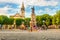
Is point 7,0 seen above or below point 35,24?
above

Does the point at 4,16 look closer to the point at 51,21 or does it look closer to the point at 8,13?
the point at 8,13

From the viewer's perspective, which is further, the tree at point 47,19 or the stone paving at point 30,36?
the tree at point 47,19

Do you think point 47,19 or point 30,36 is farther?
point 47,19

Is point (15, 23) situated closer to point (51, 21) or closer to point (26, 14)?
A: point (26, 14)

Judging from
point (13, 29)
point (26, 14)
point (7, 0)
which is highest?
point (7, 0)

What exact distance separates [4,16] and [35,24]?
2.55 meters

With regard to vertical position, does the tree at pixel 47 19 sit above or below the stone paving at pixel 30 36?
above

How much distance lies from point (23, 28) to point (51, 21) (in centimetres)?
252

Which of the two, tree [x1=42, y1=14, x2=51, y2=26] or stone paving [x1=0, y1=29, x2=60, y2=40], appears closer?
stone paving [x1=0, y1=29, x2=60, y2=40]

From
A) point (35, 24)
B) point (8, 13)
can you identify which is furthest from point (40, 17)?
point (8, 13)

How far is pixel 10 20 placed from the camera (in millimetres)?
20047

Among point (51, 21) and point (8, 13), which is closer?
point (8, 13)

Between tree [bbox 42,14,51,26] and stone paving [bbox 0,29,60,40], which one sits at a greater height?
tree [bbox 42,14,51,26]

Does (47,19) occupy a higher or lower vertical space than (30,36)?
higher
